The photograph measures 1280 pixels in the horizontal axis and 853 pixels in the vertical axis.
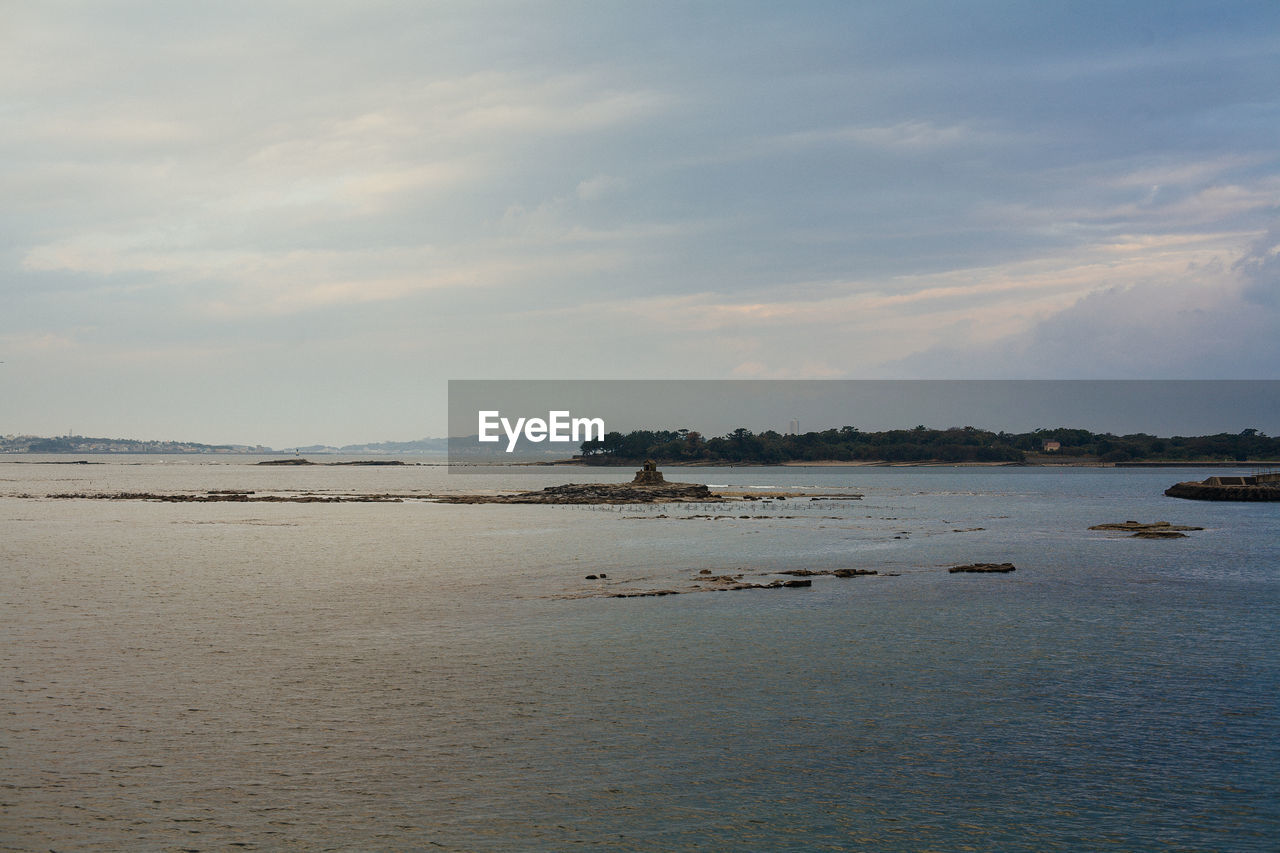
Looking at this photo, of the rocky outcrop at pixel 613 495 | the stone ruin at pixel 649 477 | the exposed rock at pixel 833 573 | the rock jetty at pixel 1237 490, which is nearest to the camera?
the exposed rock at pixel 833 573

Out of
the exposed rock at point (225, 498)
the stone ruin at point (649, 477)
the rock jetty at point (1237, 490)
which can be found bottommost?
→ the exposed rock at point (225, 498)

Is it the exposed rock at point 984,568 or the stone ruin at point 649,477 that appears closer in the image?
the exposed rock at point 984,568

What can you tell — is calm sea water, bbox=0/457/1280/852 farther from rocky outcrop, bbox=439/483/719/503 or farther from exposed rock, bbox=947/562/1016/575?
rocky outcrop, bbox=439/483/719/503

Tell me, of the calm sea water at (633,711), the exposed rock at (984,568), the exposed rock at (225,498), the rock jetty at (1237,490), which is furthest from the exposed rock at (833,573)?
the rock jetty at (1237,490)

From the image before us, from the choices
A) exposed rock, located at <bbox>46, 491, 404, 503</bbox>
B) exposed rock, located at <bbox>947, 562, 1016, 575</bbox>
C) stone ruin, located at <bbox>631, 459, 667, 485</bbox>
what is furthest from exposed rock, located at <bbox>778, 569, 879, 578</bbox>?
exposed rock, located at <bbox>46, 491, 404, 503</bbox>

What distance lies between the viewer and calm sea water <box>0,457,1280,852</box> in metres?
14.9

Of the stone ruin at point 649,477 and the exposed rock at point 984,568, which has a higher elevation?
the stone ruin at point 649,477

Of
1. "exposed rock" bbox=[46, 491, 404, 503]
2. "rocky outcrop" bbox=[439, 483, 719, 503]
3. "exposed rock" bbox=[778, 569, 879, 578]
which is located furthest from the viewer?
"rocky outcrop" bbox=[439, 483, 719, 503]

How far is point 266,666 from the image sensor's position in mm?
Answer: 25812

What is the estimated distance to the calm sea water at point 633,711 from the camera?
1493 centimetres

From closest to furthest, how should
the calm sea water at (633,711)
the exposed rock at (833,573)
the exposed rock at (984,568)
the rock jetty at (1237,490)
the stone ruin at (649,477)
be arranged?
the calm sea water at (633,711) < the exposed rock at (833,573) < the exposed rock at (984,568) < the rock jetty at (1237,490) < the stone ruin at (649,477)

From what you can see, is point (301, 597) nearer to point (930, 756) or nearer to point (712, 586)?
point (712, 586)

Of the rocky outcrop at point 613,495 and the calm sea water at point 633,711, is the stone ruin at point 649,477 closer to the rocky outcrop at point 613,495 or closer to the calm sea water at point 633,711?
the rocky outcrop at point 613,495

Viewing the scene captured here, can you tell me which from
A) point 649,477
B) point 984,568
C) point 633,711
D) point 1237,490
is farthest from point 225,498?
point 1237,490
